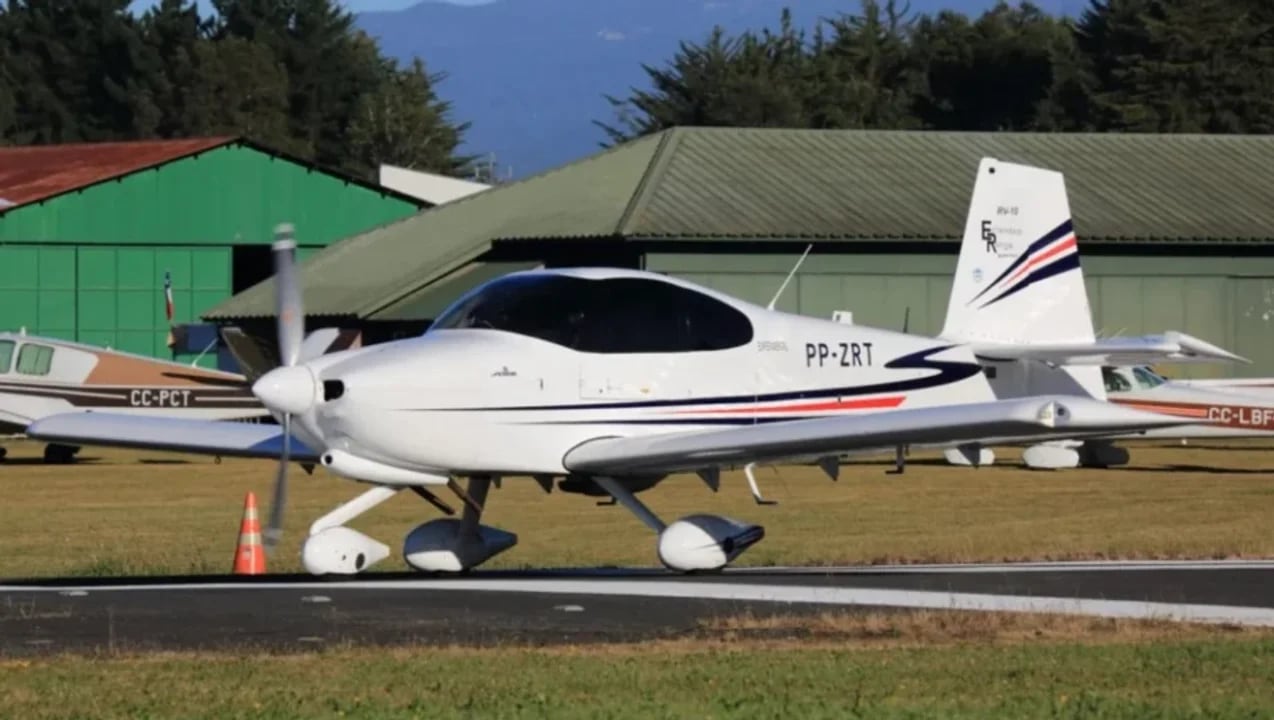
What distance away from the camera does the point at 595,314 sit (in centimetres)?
1761

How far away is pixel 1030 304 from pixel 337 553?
703cm

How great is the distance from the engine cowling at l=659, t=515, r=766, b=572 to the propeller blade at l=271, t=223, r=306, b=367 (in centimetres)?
278

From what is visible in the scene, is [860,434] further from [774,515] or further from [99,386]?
[99,386]

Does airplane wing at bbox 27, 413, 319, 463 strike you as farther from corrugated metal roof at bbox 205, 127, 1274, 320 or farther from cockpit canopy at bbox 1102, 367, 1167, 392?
corrugated metal roof at bbox 205, 127, 1274, 320

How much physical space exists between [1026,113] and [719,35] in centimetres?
1278

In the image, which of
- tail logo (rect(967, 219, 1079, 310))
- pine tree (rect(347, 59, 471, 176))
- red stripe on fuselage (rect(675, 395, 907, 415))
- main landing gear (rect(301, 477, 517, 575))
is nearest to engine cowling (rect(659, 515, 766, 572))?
red stripe on fuselage (rect(675, 395, 907, 415))

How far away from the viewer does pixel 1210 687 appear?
37.0 feet

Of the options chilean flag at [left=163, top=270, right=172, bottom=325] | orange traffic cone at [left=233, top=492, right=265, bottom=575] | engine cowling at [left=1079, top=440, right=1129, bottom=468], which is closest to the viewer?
orange traffic cone at [left=233, top=492, right=265, bottom=575]

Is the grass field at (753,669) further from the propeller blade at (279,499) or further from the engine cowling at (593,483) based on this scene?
the propeller blade at (279,499)

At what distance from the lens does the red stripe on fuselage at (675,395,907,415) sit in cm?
1812

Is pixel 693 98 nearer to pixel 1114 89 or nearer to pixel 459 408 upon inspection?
pixel 1114 89

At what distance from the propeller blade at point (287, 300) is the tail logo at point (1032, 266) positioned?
21.6ft

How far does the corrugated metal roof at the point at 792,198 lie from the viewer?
163ft

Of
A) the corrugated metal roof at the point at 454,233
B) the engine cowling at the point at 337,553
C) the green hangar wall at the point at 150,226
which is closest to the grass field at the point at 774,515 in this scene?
the engine cowling at the point at 337,553
